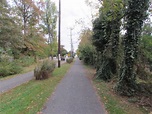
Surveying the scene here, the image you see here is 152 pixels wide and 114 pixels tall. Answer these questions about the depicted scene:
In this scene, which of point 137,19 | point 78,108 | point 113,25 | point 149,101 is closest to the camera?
point 78,108

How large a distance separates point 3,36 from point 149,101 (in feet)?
53.1

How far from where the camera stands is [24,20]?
32594 millimetres

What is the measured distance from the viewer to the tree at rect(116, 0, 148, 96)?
286 inches

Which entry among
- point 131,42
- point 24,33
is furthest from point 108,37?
point 24,33

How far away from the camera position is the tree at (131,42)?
7258 mm

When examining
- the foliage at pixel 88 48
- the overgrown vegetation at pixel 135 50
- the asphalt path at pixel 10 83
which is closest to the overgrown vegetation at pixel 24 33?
the asphalt path at pixel 10 83

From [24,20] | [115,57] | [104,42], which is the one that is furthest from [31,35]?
[115,57]

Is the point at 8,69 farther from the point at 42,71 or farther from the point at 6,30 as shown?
the point at 42,71

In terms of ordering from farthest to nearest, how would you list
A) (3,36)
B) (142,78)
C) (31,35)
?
1. (31,35)
2. (3,36)
3. (142,78)

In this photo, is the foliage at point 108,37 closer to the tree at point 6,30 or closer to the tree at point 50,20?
the tree at point 6,30

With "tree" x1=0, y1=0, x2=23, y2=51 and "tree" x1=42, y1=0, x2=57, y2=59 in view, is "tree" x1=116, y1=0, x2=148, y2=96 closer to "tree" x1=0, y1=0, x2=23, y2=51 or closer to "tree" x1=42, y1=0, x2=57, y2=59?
"tree" x1=0, y1=0, x2=23, y2=51

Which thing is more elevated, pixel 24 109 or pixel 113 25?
pixel 113 25

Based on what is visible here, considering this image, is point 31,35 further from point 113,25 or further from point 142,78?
point 142,78

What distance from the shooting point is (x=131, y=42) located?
7426 millimetres
